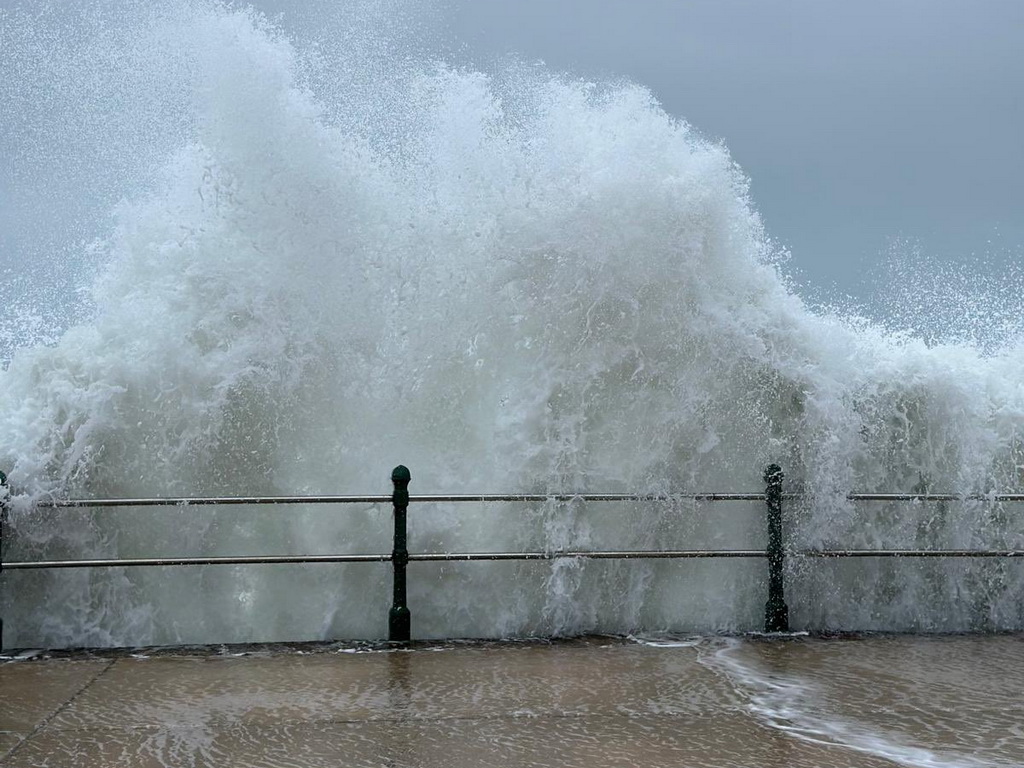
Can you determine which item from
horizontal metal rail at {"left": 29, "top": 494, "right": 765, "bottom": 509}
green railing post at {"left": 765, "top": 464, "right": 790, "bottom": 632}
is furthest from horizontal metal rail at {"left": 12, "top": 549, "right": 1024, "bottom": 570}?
horizontal metal rail at {"left": 29, "top": 494, "right": 765, "bottom": 509}

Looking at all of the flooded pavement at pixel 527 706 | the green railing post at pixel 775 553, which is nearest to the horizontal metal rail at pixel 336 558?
the green railing post at pixel 775 553

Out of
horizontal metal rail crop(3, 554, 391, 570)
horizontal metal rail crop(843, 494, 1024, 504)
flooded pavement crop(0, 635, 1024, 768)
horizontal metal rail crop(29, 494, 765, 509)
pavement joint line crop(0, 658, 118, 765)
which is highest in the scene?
horizontal metal rail crop(843, 494, 1024, 504)

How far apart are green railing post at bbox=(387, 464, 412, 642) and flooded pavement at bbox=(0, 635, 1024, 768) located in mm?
199

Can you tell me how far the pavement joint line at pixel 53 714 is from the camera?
3.82m

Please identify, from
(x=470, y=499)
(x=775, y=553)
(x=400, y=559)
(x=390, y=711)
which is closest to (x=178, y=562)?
(x=400, y=559)

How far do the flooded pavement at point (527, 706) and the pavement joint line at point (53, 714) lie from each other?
2cm

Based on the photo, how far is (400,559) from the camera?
6.08 m

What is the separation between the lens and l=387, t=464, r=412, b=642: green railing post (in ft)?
19.7

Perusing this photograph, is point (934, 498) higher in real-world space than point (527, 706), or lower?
higher

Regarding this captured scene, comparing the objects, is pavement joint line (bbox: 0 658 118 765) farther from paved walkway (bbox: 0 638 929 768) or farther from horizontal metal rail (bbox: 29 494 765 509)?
horizontal metal rail (bbox: 29 494 765 509)

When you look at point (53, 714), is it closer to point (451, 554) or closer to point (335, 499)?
point (335, 499)

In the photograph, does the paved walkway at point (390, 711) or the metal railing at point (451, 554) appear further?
the metal railing at point (451, 554)

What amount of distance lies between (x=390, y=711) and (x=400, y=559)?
5.70ft

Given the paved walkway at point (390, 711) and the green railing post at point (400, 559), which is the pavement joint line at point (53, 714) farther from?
the green railing post at point (400, 559)
